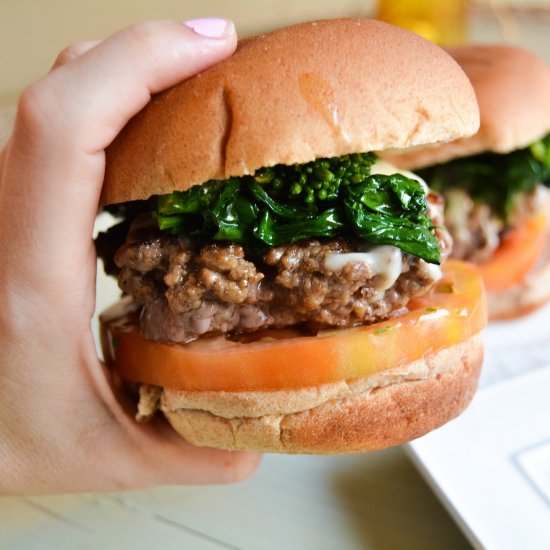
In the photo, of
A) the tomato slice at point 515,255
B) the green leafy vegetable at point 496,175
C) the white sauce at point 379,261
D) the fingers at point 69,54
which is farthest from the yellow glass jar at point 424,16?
the white sauce at point 379,261

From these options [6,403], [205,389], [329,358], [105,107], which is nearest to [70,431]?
[6,403]

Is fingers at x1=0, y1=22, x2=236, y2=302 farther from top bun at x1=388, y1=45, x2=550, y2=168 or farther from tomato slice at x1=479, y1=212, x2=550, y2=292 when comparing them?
tomato slice at x1=479, y1=212, x2=550, y2=292

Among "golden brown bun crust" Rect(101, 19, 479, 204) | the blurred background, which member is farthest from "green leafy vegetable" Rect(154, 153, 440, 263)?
the blurred background

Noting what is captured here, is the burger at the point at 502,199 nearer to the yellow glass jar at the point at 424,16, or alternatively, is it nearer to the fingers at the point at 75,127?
the fingers at the point at 75,127

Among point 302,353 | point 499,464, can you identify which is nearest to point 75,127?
point 302,353

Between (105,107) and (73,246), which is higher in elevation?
(105,107)

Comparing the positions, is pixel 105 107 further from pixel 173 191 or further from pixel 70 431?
pixel 70 431
